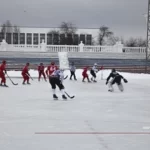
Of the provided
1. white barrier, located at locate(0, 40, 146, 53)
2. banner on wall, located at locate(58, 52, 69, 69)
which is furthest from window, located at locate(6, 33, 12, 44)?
banner on wall, located at locate(58, 52, 69, 69)

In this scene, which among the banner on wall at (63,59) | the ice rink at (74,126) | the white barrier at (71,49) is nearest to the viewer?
the ice rink at (74,126)

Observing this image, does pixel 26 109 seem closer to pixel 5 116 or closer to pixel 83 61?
pixel 5 116

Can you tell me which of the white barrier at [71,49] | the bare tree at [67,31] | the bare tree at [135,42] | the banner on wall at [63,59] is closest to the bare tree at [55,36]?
the bare tree at [67,31]

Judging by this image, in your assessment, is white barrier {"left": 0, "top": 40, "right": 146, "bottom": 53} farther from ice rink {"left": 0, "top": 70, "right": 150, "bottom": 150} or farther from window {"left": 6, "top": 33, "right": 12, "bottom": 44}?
ice rink {"left": 0, "top": 70, "right": 150, "bottom": 150}

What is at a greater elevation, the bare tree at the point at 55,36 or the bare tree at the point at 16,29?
the bare tree at the point at 16,29

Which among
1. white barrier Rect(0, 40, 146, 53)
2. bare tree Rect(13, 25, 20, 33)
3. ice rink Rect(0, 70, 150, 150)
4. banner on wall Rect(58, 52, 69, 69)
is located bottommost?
ice rink Rect(0, 70, 150, 150)

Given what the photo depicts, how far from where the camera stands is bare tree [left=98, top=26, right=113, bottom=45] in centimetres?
7969

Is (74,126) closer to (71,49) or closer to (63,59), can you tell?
(63,59)

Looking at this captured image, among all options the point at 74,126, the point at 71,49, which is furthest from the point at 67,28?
the point at 74,126

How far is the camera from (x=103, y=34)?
8088 cm

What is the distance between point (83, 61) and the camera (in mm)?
47969

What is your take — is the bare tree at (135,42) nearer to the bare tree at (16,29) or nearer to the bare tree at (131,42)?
the bare tree at (131,42)

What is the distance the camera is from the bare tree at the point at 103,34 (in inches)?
3137

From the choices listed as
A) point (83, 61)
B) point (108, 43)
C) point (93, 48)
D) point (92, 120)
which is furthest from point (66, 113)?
point (108, 43)
